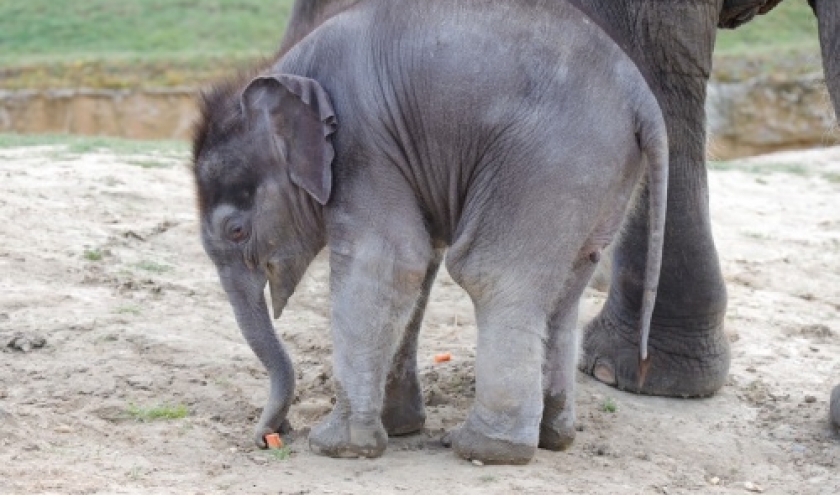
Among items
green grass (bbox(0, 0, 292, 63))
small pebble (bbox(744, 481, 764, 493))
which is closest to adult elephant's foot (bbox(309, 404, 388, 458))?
small pebble (bbox(744, 481, 764, 493))

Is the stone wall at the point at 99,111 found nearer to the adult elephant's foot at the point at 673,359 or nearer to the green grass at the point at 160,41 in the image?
the green grass at the point at 160,41

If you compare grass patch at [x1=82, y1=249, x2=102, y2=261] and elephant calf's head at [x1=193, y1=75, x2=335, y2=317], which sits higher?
elephant calf's head at [x1=193, y1=75, x2=335, y2=317]

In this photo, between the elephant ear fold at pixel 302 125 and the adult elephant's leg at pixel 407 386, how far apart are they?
0.61m

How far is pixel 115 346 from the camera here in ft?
17.7

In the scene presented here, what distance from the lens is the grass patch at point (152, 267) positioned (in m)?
6.47

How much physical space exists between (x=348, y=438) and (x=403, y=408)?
418 mm

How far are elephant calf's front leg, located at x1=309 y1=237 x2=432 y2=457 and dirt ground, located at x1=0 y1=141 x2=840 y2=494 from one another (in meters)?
0.08

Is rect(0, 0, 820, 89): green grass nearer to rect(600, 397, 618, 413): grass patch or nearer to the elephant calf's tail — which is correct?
rect(600, 397, 618, 413): grass patch

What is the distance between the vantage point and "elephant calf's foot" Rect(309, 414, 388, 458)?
441 cm


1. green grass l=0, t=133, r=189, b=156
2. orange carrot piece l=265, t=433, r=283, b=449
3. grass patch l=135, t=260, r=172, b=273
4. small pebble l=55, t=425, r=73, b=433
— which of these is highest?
orange carrot piece l=265, t=433, r=283, b=449

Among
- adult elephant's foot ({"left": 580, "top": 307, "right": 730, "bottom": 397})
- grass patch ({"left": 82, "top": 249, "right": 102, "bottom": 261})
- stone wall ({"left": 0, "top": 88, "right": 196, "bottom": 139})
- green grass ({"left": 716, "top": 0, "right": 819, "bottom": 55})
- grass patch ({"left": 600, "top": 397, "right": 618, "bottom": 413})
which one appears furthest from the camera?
green grass ({"left": 716, "top": 0, "right": 819, "bottom": 55})

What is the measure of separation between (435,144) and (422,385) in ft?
4.07

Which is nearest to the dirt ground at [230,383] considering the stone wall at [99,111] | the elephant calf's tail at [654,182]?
the elephant calf's tail at [654,182]

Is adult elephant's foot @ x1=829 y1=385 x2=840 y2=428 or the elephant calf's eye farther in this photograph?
adult elephant's foot @ x1=829 y1=385 x2=840 y2=428
